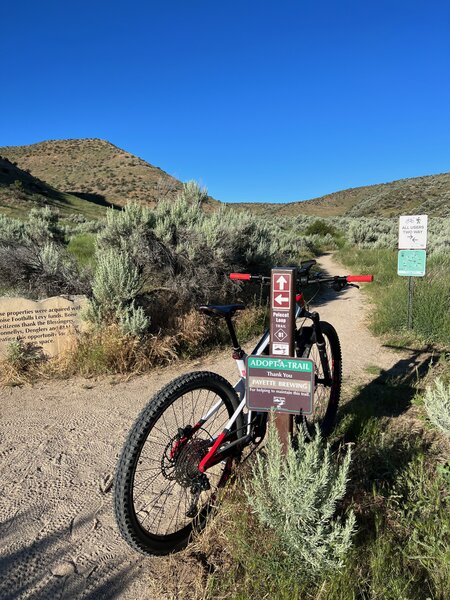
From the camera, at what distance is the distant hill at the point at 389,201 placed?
153 feet

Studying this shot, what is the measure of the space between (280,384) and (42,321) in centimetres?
412

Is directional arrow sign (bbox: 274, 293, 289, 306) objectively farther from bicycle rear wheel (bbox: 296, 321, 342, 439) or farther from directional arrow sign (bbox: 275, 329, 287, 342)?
bicycle rear wheel (bbox: 296, 321, 342, 439)

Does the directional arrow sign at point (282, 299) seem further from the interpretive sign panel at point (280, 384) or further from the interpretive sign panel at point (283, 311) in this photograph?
the interpretive sign panel at point (280, 384)

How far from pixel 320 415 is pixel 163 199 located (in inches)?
255

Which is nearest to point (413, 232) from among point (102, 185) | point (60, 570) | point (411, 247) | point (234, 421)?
point (411, 247)

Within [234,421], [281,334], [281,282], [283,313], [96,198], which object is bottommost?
[234,421]

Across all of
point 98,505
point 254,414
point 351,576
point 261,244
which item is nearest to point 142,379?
point 98,505

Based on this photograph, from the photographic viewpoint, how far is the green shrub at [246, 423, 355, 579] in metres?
1.82

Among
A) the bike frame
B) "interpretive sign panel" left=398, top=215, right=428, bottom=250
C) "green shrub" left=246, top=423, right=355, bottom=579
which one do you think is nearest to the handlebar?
the bike frame

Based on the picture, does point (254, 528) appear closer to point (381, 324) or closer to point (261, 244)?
point (381, 324)

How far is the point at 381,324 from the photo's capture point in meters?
7.06

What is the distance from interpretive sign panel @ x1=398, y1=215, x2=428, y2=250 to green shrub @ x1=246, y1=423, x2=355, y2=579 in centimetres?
545

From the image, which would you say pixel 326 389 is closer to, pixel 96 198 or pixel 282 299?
pixel 282 299

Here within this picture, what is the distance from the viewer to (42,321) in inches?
209
